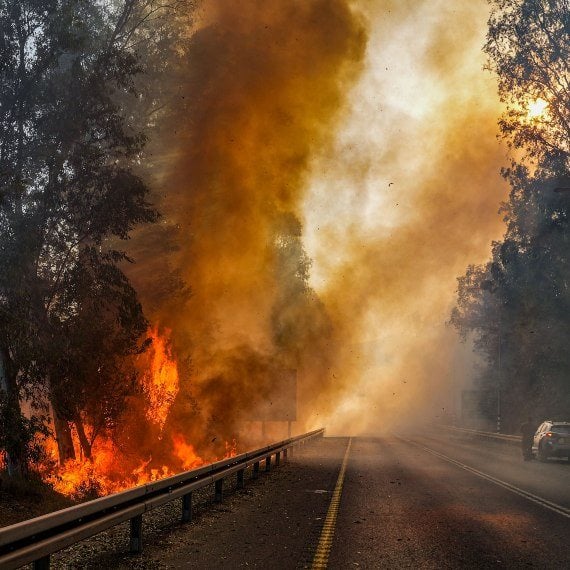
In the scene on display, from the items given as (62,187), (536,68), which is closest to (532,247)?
(536,68)

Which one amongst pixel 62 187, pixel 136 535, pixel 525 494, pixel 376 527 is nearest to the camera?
pixel 136 535

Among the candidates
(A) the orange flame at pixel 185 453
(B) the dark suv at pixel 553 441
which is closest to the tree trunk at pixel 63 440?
(A) the orange flame at pixel 185 453

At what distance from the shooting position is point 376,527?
38.6ft

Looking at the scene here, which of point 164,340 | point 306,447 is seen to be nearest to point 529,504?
point 164,340

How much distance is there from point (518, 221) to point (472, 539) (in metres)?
46.4

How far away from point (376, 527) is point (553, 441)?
19.5m

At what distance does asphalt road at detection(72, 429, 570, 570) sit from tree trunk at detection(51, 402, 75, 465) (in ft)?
28.3

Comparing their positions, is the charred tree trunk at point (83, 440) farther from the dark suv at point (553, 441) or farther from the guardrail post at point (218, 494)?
the dark suv at point (553, 441)

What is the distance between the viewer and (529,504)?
49.8ft

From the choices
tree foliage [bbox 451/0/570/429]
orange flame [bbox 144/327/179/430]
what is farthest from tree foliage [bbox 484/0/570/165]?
orange flame [bbox 144/327/179/430]

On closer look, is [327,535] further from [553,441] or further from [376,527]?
[553,441]

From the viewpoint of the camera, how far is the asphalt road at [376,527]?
9.13 meters

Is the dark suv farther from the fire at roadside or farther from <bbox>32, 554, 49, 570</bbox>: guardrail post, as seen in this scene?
<bbox>32, 554, 49, 570</bbox>: guardrail post

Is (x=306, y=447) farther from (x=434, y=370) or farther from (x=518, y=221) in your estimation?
(x=434, y=370)
